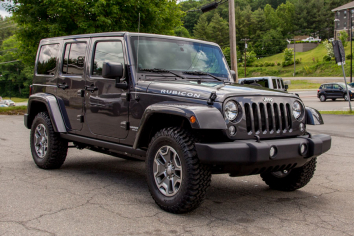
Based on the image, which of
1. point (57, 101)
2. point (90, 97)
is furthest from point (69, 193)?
point (57, 101)

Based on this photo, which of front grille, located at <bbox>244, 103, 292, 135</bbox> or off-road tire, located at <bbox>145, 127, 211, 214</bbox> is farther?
front grille, located at <bbox>244, 103, 292, 135</bbox>

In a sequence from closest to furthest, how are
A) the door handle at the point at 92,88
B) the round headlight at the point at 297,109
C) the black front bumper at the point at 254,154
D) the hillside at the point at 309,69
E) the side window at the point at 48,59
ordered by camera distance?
the black front bumper at the point at 254,154, the round headlight at the point at 297,109, the door handle at the point at 92,88, the side window at the point at 48,59, the hillside at the point at 309,69

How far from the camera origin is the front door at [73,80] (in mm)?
6035

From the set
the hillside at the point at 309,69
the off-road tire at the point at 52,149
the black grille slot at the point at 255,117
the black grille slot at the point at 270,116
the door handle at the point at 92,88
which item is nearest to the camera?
the black grille slot at the point at 255,117

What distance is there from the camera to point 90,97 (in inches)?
227

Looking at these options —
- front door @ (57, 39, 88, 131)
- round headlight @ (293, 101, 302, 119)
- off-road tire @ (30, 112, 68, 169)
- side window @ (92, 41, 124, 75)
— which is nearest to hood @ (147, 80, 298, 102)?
round headlight @ (293, 101, 302, 119)

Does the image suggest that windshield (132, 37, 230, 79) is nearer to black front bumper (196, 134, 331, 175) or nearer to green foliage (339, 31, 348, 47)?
black front bumper (196, 134, 331, 175)

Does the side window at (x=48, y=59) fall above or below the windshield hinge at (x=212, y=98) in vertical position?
above

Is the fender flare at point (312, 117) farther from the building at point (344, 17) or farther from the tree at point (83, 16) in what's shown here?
the building at point (344, 17)

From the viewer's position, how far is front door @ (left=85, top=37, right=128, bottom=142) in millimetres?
5250

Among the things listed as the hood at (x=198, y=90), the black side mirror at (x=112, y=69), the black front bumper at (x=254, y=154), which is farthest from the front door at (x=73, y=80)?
the black front bumper at (x=254, y=154)

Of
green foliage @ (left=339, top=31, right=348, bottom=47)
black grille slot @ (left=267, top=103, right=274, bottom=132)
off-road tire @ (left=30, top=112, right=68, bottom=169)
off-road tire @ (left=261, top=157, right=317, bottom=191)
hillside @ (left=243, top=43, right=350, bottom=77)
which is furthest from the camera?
green foliage @ (left=339, top=31, right=348, bottom=47)

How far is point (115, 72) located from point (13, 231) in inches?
83.0

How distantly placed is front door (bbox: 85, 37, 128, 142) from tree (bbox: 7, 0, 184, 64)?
12.1 metres
